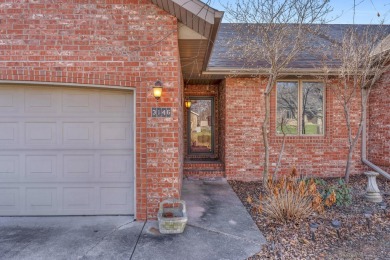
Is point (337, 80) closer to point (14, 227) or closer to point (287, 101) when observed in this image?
point (287, 101)

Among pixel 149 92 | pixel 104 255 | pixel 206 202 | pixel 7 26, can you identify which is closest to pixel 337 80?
pixel 206 202

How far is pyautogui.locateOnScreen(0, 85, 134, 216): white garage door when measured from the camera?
473 cm

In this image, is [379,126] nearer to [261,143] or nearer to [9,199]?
[261,143]

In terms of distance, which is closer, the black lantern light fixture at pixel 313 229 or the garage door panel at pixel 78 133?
the black lantern light fixture at pixel 313 229

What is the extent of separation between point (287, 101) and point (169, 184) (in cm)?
528

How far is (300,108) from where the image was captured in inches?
320

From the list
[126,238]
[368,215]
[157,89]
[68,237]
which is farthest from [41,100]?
[368,215]

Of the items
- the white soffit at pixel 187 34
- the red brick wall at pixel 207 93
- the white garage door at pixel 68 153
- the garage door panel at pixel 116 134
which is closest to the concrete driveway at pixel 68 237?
the white garage door at pixel 68 153

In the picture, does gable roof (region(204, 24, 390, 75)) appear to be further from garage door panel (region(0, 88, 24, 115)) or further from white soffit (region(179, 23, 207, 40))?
garage door panel (region(0, 88, 24, 115))

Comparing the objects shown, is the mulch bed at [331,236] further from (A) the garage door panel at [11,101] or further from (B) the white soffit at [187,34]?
(A) the garage door panel at [11,101]

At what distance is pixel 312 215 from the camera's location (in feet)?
15.5

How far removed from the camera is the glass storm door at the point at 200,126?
9.91 meters

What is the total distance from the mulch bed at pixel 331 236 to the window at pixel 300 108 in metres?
3.15

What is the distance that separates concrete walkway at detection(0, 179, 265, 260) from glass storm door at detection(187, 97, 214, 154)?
16.0 feet
